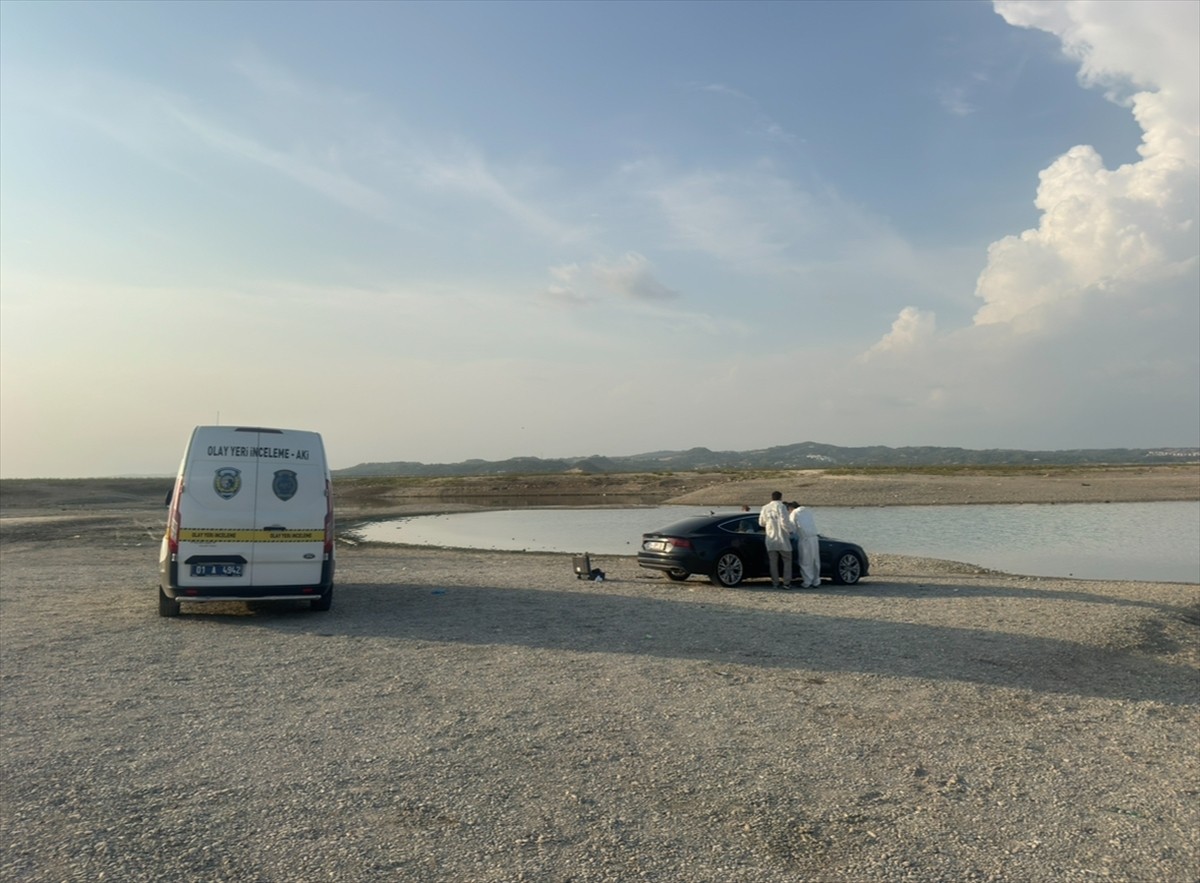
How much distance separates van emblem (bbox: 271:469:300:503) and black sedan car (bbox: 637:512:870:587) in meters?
7.27

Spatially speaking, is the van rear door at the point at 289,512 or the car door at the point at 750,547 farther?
the car door at the point at 750,547

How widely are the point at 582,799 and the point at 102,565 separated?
19.0m

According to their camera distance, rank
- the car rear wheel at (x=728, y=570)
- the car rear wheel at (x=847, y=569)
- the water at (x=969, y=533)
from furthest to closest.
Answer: the water at (x=969, y=533)
the car rear wheel at (x=847, y=569)
the car rear wheel at (x=728, y=570)

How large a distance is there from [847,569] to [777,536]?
232 centimetres

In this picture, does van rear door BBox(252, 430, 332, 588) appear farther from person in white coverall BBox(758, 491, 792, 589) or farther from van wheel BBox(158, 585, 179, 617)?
person in white coverall BBox(758, 491, 792, 589)

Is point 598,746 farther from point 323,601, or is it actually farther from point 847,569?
point 847,569

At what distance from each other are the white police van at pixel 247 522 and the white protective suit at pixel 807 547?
8931mm

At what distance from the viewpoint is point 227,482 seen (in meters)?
13.1

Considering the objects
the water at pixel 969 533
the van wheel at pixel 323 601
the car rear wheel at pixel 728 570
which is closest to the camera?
the van wheel at pixel 323 601

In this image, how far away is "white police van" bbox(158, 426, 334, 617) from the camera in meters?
12.8

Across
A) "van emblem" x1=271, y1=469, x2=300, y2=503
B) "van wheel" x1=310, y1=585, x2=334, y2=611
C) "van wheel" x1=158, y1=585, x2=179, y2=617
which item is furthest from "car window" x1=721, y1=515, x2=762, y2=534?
"van wheel" x1=158, y1=585, x2=179, y2=617

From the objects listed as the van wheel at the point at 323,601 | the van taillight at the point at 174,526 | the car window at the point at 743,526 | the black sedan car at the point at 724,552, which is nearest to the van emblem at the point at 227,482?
the van taillight at the point at 174,526

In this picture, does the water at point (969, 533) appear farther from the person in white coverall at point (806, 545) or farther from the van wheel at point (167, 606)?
the van wheel at point (167, 606)

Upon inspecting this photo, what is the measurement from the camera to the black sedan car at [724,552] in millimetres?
17828
